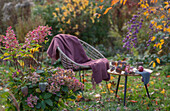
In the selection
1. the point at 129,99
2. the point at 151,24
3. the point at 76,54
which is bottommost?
the point at 129,99

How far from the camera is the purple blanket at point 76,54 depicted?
2.82 metres

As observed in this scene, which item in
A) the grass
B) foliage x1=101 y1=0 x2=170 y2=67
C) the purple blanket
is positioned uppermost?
foliage x1=101 y1=0 x2=170 y2=67

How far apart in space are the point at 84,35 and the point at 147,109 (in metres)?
4.05

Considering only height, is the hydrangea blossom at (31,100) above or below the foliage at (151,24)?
below

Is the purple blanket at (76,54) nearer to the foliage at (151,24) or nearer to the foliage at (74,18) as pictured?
the foliage at (151,24)

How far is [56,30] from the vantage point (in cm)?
604

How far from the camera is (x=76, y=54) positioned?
3.45 m

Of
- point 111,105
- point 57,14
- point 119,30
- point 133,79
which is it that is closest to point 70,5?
point 57,14

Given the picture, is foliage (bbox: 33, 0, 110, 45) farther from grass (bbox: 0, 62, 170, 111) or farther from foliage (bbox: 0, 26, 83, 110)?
foliage (bbox: 0, 26, 83, 110)

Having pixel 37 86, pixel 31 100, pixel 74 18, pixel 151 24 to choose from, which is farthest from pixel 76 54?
pixel 74 18

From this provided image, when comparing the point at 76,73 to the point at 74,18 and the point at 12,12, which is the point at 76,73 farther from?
the point at 12,12

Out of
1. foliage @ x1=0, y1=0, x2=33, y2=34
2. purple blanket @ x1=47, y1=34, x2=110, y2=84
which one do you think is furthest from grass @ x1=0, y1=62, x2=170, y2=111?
foliage @ x1=0, y1=0, x2=33, y2=34

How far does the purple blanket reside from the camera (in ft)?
9.25

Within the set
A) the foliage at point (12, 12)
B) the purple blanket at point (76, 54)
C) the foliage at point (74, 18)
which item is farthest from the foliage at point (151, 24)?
the foliage at point (12, 12)
